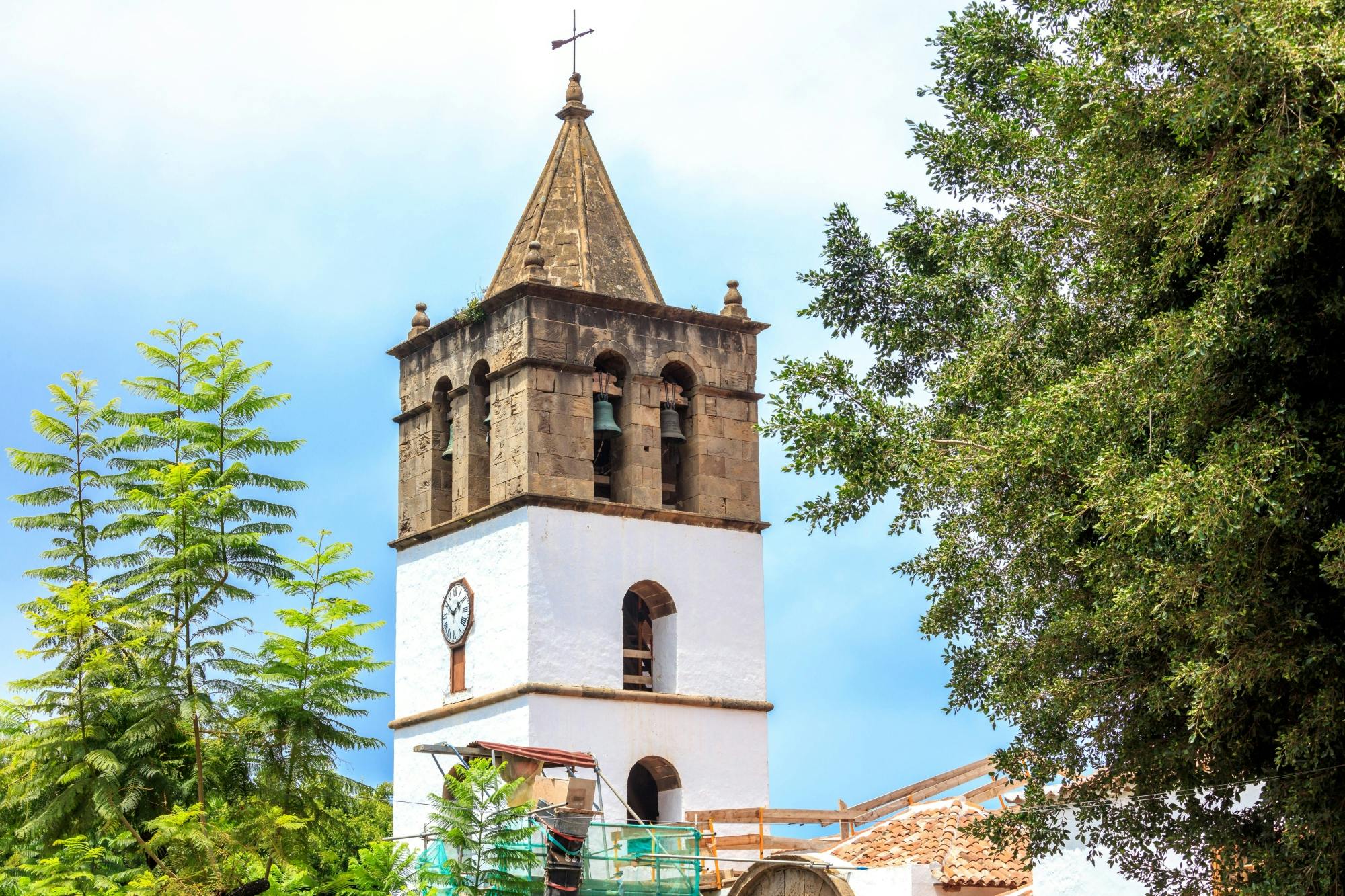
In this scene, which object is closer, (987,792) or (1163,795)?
(1163,795)

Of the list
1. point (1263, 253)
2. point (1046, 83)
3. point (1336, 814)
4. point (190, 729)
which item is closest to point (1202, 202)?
point (1263, 253)

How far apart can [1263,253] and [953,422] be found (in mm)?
4929

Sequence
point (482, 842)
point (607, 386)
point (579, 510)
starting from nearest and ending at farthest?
point (482, 842)
point (579, 510)
point (607, 386)

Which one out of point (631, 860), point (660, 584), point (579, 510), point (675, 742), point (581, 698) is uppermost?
point (579, 510)

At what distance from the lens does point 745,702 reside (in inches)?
1232

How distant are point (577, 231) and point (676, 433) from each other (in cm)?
390

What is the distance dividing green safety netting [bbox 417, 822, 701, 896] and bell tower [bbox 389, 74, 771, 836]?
4.63 meters

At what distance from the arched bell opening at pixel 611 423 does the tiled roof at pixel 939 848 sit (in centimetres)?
752

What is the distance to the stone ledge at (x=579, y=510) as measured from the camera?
98.6 feet

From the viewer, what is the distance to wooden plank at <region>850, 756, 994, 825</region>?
2725 centimetres

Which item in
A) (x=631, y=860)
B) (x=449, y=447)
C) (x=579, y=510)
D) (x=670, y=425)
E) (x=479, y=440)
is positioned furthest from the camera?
(x=449, y=447)

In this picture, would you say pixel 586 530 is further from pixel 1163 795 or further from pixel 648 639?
pixel 1163 795

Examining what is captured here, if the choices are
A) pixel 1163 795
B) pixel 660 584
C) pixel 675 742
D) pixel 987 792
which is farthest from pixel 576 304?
pixel 1163 795

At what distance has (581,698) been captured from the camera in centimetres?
2966
